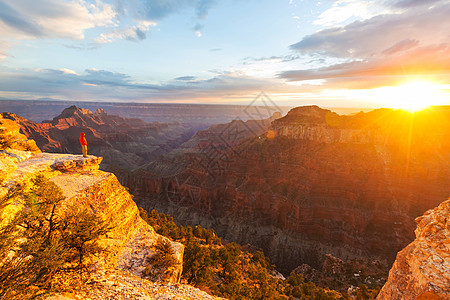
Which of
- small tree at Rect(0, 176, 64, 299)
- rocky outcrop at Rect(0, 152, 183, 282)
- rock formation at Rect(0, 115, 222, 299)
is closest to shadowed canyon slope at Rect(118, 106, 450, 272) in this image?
rocky outcrop at Rect(0, 152, 183, 282)

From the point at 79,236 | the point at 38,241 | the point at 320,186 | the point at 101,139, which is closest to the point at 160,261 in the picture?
the point at 79,236

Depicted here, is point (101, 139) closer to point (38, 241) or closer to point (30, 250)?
point (38, 241)

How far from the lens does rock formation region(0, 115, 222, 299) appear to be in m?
11.4

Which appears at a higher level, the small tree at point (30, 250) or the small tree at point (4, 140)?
the small tree at point (4, 140)

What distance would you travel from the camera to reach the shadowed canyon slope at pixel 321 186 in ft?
158

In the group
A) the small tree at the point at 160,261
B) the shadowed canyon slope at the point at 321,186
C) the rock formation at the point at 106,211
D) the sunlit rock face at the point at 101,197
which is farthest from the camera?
the shadowed canyon slope at the point at 321,186

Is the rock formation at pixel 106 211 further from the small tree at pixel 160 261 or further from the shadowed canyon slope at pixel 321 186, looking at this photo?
the shadowed canyon slope at pixel 321 186

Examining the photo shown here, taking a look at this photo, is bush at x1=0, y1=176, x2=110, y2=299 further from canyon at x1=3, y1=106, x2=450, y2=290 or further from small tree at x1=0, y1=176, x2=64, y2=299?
canyon at x1=3, y1=106, x2=450, y2=290

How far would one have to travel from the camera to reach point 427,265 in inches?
428

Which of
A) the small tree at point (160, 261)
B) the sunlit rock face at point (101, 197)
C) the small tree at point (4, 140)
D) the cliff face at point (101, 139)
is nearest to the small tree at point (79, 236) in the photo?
the sunlit rock face at point (101, 197)

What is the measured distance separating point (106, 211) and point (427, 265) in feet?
73.8

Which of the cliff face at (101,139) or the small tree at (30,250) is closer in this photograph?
the small tree at (30,250)

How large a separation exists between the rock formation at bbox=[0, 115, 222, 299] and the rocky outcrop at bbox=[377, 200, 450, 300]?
13.1 m

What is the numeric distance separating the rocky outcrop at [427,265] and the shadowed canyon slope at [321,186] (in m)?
38.8
